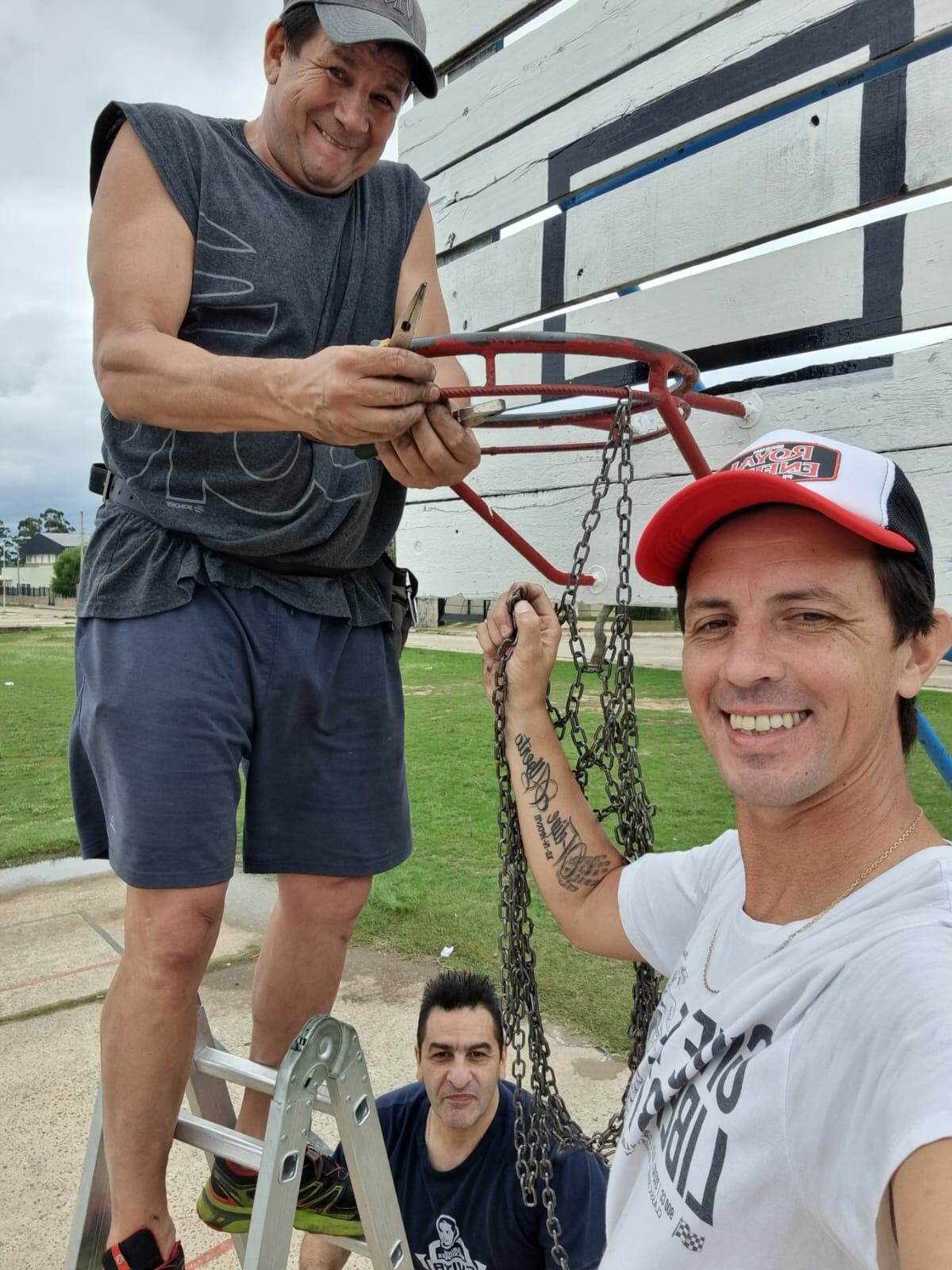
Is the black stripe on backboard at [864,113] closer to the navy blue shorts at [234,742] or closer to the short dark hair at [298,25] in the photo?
the short dark hair at [298,25]

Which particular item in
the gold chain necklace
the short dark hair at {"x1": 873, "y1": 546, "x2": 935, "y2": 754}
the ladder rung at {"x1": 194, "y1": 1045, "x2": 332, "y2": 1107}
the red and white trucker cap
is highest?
the red and white trucker cap

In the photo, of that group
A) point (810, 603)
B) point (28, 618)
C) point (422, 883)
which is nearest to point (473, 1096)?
point (810, 603)

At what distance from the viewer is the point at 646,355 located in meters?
1.53

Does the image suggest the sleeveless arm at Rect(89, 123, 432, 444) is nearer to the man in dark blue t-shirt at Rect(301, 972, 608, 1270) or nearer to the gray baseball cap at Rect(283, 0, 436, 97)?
the gray baseball cap at Rect(283, 0, 436, 97)

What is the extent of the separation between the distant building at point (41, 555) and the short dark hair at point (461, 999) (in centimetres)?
8766

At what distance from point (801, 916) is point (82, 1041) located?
3.11 meters

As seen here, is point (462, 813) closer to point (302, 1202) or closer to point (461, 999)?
point (461, 999)

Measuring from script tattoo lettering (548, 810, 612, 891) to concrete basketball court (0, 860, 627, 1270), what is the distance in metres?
0.74

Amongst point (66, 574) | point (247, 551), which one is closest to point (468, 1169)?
point (247, 551)

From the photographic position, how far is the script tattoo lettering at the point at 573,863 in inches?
64.9

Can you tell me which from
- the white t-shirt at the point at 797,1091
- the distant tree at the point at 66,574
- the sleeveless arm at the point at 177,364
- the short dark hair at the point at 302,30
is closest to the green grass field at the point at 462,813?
the white t-shirt at the point at 797,1091

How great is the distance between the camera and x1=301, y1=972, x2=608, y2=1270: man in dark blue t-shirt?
221 centimetres

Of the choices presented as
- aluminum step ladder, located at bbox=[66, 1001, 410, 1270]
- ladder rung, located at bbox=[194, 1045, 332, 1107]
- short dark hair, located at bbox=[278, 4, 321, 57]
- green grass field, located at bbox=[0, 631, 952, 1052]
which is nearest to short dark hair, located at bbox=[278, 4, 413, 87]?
short dark hair, located at bbox=[278, 4, 321, 57]

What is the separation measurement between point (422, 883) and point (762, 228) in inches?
157
